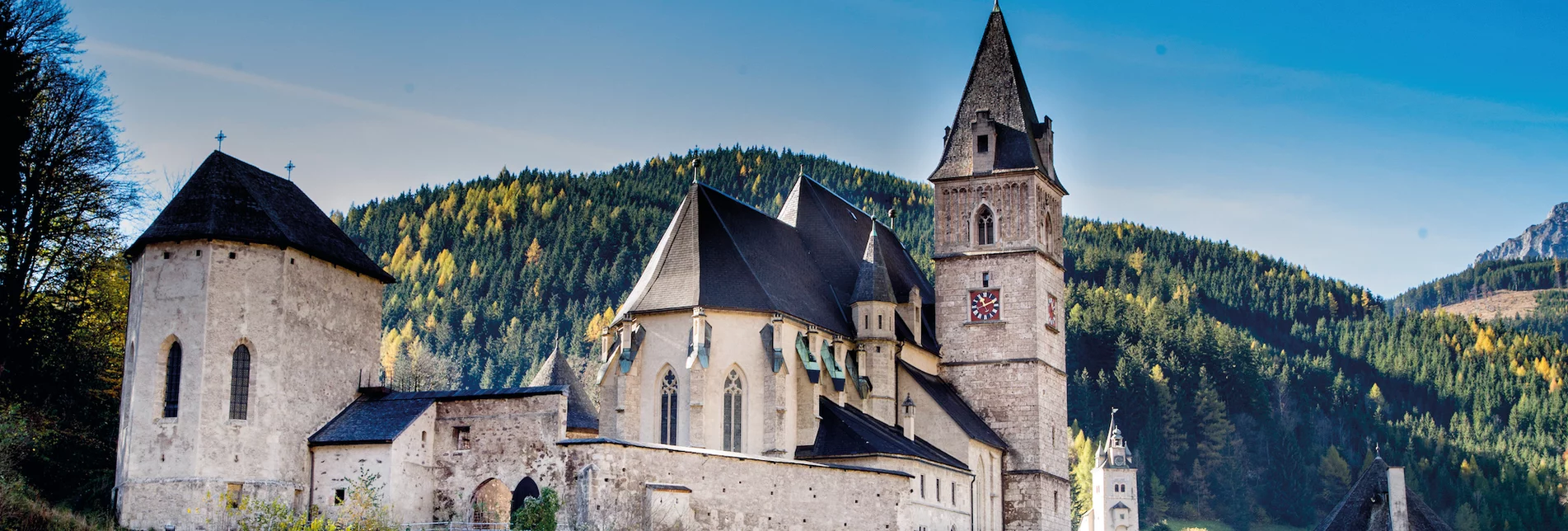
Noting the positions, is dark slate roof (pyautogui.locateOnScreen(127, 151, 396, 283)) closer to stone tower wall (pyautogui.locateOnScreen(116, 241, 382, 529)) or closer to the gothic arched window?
stone tower wall (pyautogui.locateOnScreen(116, 241, 382, 529))

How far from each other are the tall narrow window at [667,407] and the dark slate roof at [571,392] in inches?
157

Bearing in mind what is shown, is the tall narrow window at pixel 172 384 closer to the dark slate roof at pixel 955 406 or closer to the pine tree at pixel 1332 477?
the dark slate roof at pixel 955 406

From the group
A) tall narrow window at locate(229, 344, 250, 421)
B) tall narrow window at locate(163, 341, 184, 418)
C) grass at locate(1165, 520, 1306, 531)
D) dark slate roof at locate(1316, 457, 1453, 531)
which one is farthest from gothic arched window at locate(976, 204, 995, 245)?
grass at locate(1165, 520, 1306, 531)

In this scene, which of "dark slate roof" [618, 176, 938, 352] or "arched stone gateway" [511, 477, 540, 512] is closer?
"arched stone gateway" [511, 477, 540, 512]

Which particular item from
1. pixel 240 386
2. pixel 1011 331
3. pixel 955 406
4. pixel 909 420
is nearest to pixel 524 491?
pixel 240 386

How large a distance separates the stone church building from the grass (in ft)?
210

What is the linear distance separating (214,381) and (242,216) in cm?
447

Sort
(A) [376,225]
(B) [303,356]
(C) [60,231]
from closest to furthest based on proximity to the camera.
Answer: (B) [303,356]
(C) [60,231]
(A) [376,225]

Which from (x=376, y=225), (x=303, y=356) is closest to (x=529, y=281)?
(x=376, y=225)

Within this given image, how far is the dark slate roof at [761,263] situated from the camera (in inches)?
2120

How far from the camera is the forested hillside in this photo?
13700 cm

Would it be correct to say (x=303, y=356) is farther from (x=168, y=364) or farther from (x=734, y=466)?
(x=734, y=466)

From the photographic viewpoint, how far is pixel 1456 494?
141 metres

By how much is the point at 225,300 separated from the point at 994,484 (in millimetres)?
28244
